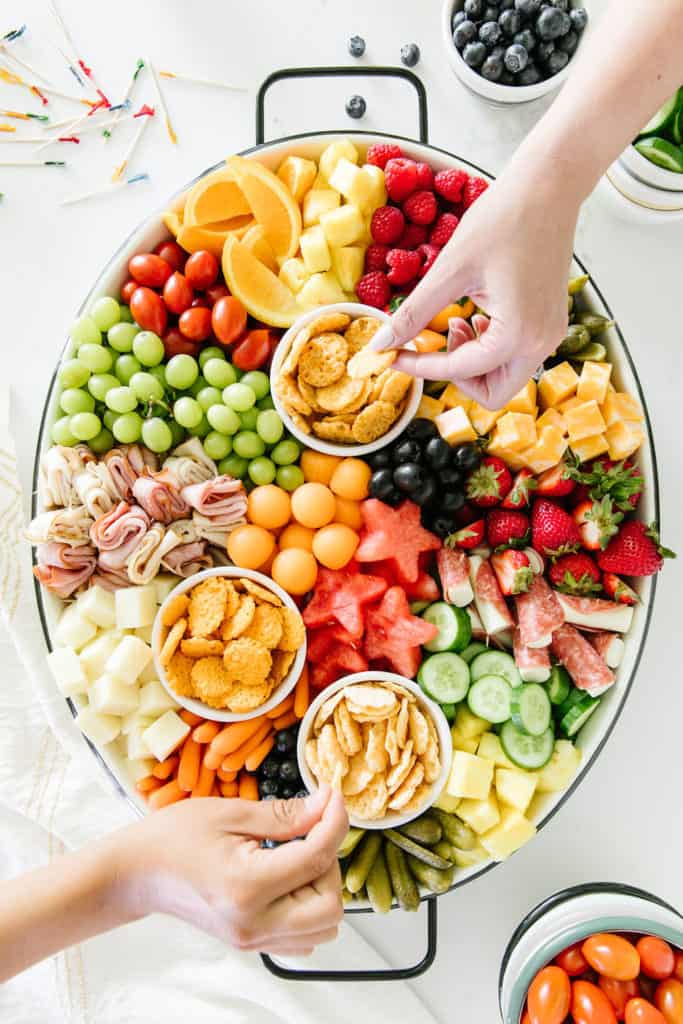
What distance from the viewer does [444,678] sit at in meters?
1.43

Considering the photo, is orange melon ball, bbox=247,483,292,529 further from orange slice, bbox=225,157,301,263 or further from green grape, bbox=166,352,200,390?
orange slice, bbox=225,157,301,263

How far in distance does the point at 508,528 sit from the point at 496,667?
0.25m

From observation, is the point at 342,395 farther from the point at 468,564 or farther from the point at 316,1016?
the point at 316,1016

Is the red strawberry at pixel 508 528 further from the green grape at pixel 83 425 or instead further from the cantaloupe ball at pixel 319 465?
the green grape at pixel 83 425

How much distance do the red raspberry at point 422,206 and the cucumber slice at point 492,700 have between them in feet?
2.79

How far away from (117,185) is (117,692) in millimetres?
1027

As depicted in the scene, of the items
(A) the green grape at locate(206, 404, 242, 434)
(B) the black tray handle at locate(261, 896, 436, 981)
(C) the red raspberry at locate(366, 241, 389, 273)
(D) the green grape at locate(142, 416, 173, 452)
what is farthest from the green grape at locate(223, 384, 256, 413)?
(B) the black tray handle at locate(261, 896, 436, 981)

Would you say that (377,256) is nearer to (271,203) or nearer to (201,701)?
(271,203)

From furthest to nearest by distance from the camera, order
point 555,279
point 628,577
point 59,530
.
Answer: point 628,577, point 59,530, point 555,279

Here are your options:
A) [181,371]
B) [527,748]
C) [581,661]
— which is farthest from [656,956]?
[181,371]

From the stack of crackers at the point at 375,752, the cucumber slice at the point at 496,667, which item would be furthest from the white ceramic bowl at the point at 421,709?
the cucumber slice at the point at 496,667

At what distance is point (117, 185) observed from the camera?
164 cm

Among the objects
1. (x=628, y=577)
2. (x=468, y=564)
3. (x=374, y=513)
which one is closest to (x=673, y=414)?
(x=628, y=577)

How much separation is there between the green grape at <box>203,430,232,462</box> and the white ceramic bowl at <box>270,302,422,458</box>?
0.12 m
